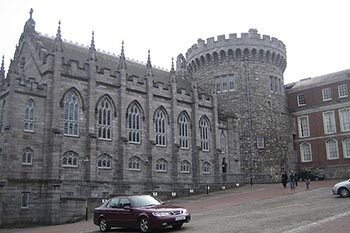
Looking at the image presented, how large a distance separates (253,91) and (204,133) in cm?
860

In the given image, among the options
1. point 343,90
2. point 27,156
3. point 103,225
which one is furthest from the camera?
point 343,90

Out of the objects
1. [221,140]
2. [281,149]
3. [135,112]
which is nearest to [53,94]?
[135,112]

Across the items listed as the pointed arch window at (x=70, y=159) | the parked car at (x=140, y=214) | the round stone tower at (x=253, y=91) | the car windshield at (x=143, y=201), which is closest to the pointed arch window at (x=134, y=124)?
the pointed arch window at (x=70, y=159)

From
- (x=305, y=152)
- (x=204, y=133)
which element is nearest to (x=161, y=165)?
(x=204, y=133)

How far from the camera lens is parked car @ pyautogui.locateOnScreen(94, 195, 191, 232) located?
52.5ft

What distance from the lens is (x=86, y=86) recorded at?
3641 centimetres

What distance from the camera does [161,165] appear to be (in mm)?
41625

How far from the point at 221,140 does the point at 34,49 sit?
23.6 m

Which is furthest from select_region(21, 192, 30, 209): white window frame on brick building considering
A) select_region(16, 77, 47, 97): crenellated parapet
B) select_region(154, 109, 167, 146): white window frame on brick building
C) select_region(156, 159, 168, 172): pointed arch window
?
select_region(154, 109, 167, 146): white window frame on brick building

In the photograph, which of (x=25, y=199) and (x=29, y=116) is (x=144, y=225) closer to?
(x=25, y=199)

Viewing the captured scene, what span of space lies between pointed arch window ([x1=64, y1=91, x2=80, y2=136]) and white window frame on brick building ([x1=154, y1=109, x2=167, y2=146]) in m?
9.36

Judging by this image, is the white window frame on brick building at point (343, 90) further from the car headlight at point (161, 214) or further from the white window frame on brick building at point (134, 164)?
the car headlight at point (161, 214)

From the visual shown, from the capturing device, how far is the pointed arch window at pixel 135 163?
38553 millimetres

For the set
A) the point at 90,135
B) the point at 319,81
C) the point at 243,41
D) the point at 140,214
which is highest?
the point at 243,41
